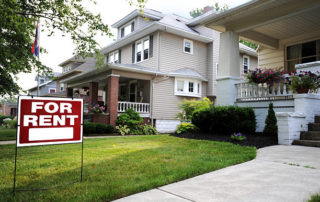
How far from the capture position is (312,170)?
347 cm

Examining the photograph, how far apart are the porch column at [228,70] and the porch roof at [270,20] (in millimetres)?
438

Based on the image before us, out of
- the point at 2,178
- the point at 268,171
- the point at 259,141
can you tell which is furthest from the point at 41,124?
the point at 259,141

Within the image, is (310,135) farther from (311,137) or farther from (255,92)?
(255,92)

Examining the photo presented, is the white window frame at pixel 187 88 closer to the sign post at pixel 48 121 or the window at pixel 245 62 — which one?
the window at pixel 245 62

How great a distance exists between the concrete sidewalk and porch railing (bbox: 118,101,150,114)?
10.5m

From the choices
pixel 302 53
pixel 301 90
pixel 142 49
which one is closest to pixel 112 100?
pixel 142 49

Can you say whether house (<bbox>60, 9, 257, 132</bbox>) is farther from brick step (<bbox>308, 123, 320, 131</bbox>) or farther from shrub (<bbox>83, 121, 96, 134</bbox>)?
brick step (<bbox>308, 123, 320, 131</bbox>)

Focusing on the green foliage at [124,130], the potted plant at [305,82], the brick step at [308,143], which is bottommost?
the green foliage at [124,130]

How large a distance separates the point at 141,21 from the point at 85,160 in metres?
15.4

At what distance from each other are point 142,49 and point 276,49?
904 centimetres

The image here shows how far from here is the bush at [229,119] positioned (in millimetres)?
7281

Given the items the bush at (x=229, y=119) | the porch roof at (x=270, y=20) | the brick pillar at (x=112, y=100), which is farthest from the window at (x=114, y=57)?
the bush at (x=229, y=119)

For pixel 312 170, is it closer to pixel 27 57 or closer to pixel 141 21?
pixel 27 57

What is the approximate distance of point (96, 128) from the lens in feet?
38.7
